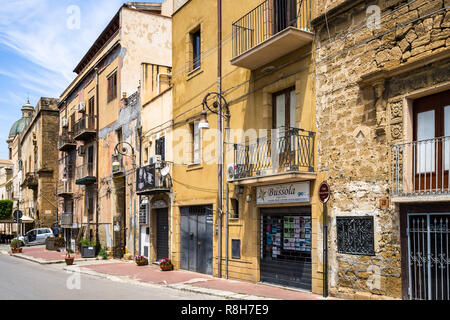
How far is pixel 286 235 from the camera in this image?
13336 mm

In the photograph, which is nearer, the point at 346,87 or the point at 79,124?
the point at 346,87

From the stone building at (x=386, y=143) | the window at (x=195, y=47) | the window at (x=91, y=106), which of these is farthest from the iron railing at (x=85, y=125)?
the stone building at (x=386, y=143)

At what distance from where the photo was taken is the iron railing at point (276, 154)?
1221 centimetres

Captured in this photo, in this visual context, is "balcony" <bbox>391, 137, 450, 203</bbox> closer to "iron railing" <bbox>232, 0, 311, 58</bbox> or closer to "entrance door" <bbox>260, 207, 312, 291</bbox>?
"entrance door" <bbox>260, 207, 312, 291</bbox>

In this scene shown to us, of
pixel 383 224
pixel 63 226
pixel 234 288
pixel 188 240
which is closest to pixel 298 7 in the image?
pixel 383 224

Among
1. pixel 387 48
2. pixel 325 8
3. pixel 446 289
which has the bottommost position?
pixel 446 289

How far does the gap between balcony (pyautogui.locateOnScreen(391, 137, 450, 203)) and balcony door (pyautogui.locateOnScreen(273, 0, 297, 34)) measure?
210 inches

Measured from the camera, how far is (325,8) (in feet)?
39.0

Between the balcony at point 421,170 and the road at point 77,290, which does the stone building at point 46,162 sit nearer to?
the road at point 77,290

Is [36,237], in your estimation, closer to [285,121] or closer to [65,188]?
[65,188]

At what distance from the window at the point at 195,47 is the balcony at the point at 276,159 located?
16.6 feet

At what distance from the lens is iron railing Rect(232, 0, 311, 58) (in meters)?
12.8

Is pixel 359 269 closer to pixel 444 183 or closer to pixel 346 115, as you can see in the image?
pixel 444 183

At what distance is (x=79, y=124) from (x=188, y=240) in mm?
16006
